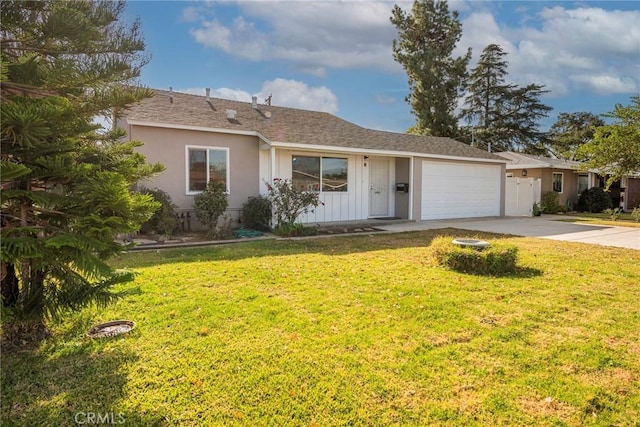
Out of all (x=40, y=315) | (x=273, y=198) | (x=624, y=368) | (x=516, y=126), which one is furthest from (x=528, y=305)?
(x=516, y=126)

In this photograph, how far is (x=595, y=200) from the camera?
869 inches

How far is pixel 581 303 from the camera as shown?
491 centimetres

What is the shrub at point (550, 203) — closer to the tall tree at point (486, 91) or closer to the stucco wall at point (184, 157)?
the stucco wall at point (184, 157)

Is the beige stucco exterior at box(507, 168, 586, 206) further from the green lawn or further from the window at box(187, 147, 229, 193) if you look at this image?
the window at box(187, 147, 229, 193)

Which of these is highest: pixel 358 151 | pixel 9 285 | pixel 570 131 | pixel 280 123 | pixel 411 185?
pixel 570 131

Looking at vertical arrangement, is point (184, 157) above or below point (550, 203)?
above

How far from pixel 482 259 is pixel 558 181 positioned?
64.7ft

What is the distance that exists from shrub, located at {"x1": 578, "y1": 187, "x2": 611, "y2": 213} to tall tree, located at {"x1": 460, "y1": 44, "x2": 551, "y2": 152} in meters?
15.1

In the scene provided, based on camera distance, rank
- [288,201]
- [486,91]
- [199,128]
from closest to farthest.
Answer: [288,201], [199,128], [486,91]

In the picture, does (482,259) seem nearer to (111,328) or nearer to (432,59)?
(111,328)

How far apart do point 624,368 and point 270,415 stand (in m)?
3.01

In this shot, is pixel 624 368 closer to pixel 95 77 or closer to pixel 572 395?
pixel 572 395

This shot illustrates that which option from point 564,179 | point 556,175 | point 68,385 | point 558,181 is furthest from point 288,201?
point 564,179

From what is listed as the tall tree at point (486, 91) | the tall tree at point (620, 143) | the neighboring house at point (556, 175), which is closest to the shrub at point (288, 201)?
the tall tree at point (620, 143)
